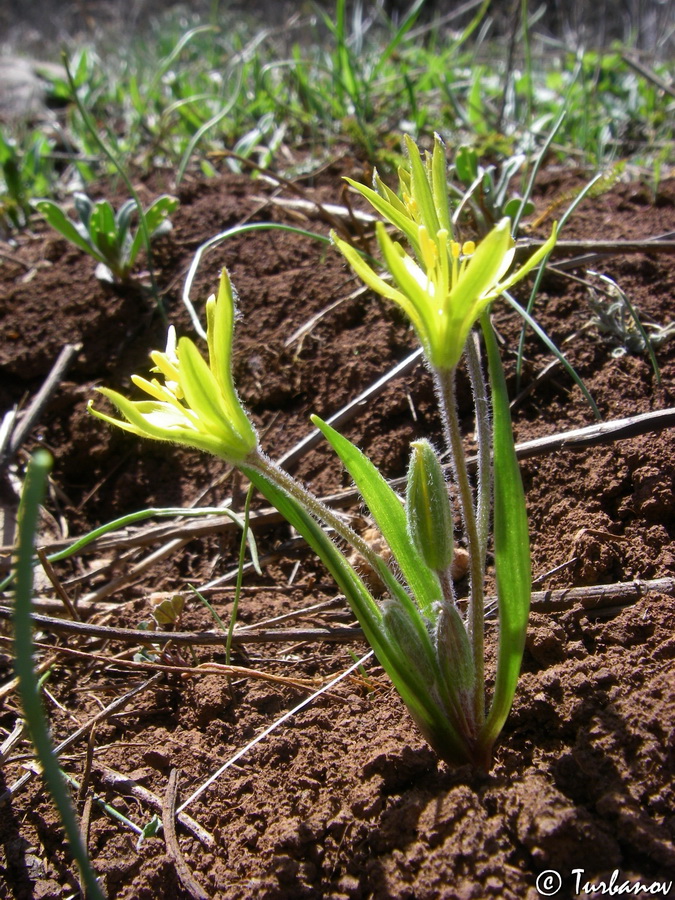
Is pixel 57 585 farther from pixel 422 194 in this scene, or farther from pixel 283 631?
pixel 422 194

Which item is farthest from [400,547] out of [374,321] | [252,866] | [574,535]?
[374,321]

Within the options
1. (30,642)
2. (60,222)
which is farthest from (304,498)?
(60,222)

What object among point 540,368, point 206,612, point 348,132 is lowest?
point 206,612

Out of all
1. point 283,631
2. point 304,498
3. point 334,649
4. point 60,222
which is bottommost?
point 334,649

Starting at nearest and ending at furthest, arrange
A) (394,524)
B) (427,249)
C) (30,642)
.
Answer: (30,642), (427,249), (394,524)

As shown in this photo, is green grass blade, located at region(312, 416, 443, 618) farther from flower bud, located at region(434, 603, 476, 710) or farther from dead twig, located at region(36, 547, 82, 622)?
dead twig, located at region(36, 547, 82, 622)

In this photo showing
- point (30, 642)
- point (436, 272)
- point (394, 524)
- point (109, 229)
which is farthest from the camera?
point (109, 229)

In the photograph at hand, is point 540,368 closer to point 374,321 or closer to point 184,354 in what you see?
point 374,321
